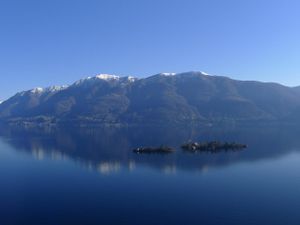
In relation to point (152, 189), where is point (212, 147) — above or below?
above

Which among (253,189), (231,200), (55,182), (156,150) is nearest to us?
(231,200)

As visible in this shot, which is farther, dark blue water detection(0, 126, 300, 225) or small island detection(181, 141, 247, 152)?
small island detection(181, 141, 247, 152)

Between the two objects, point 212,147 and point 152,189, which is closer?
point 152,189

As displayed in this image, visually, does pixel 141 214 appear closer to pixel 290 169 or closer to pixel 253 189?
pixel 253 189

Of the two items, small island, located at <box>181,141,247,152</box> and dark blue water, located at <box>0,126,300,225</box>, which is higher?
small island, located at <box>181,141,247,152</box>

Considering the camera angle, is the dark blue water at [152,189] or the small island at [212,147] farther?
the small island at [212,147]

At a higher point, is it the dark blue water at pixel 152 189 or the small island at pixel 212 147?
the small island at pixel 212 147

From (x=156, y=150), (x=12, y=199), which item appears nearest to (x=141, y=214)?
(x=12, y=199)

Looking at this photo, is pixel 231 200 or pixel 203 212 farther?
pixel 231 200
